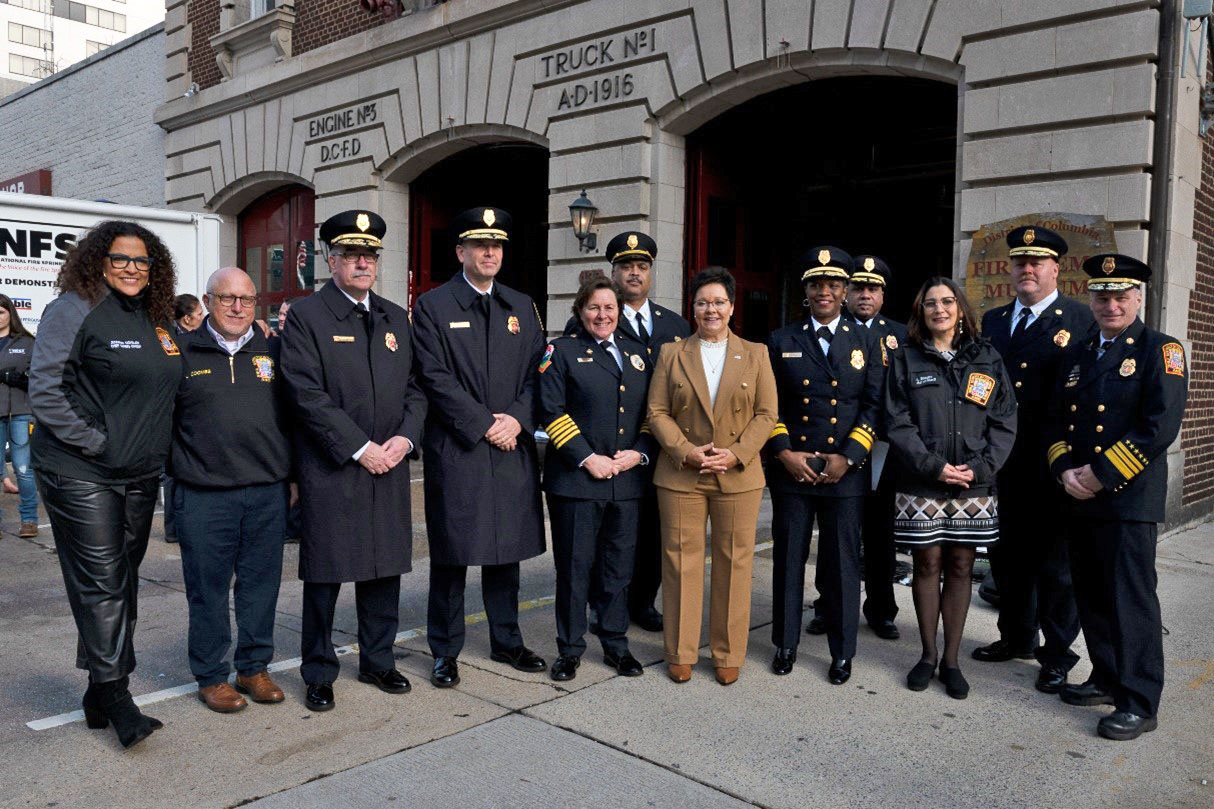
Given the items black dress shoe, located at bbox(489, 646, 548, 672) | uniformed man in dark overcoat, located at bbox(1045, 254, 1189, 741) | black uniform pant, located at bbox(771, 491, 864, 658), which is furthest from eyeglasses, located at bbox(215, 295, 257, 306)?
uniformed man in dark overcoat, located at bbox(1045, 254, 1189, 741)


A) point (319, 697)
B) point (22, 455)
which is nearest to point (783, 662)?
point (319, 697)

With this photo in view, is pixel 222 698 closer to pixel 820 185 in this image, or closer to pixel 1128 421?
pixel 1128 421

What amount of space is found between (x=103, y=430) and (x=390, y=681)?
5.60ft

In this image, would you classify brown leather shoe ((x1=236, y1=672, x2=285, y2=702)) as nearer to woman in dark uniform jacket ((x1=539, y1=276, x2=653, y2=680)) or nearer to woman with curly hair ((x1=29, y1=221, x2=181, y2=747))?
woman with curly hair ((x1=29, y1=221, x2=181, y2=747))

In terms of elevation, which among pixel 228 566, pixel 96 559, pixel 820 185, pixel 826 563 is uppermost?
pixel 820 185

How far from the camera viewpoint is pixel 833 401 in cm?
504

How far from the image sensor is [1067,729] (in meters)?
4.35

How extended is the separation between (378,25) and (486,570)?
36.8ft

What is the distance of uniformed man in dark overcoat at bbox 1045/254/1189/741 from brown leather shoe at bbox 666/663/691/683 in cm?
173

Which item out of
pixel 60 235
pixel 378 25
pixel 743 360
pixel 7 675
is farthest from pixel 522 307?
pixel 378 25

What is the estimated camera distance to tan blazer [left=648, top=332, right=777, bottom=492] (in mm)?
4812

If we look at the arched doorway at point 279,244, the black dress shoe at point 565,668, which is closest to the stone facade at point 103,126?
the arched doorway at point 279,244

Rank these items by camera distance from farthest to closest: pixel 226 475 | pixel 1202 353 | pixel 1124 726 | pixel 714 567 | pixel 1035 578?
pixel 1202 353, pixel 1035 578, pixel 714 567, pixel 226 475, pixel 1124 726

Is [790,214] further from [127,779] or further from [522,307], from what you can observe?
[127,779]
